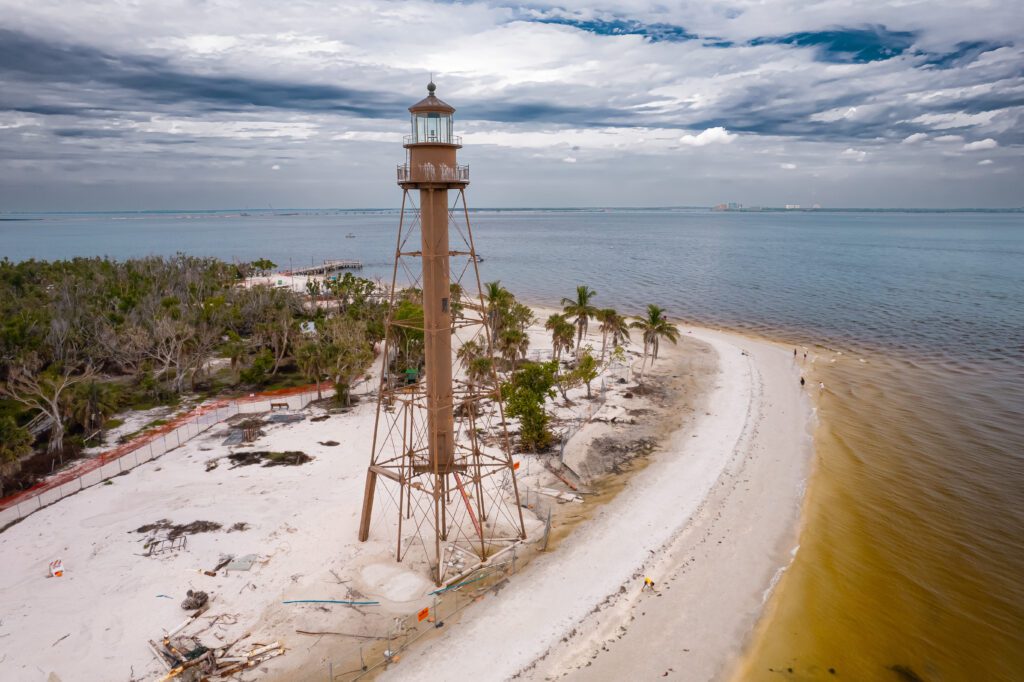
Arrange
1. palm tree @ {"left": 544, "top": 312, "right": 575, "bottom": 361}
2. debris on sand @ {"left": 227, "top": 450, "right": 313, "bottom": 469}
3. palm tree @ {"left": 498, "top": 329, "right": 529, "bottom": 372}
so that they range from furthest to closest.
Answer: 1. palm tree @ {"left": 544, "top": 312, "right": 575, "bottom": 361}
2. palm tree @ {"left": 498, "top": 329, "right": 529, "bottom": 372}
3. debris on sand @ {"left": 227, "top": 450, "right": 313, "bottom": 469}

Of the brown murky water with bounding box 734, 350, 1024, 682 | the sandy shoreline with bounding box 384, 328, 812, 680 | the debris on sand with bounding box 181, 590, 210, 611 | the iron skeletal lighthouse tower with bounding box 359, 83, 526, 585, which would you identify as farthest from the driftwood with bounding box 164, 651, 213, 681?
the brown murky water with bounding box 734, 350, 1024, 682

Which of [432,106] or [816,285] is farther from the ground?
[432,106]

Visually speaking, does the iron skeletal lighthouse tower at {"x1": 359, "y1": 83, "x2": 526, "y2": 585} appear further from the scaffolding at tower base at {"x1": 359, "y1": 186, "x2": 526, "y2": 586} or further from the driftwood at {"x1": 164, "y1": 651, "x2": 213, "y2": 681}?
the driftwood at {"x1": 164, "y1": 651, "x2": 213, "y2": 681}

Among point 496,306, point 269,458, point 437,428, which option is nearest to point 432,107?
point 437,428

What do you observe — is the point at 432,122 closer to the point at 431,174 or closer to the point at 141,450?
the point at 431,174

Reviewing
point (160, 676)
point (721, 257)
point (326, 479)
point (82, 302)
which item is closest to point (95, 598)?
point (160, 676)

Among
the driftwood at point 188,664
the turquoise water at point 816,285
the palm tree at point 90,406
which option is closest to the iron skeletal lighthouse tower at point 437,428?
the driftwood at point 188,664

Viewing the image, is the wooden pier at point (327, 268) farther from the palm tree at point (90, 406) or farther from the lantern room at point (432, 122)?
the lantern room at point (432, 122)
